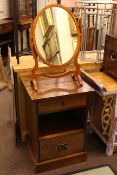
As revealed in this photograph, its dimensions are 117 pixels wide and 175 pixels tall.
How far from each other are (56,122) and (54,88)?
342 millimetres

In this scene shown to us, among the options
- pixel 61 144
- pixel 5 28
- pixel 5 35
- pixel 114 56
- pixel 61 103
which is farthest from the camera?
pixel 5 35

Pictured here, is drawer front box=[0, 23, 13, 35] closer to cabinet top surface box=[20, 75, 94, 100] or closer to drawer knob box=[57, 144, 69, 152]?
cabinet top surface box=[20, 75, 94, 100]

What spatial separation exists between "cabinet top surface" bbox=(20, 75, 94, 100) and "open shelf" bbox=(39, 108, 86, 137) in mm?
185

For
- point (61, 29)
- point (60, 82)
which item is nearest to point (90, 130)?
point (60, 82)

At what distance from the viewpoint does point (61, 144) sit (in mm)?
1546

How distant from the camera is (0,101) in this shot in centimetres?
259

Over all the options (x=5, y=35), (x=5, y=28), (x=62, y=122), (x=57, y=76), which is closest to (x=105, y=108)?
(x=62, y=122)

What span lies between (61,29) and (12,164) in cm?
105

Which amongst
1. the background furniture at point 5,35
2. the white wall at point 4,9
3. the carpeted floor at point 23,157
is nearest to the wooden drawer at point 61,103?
the carpeted floor at point 23,157

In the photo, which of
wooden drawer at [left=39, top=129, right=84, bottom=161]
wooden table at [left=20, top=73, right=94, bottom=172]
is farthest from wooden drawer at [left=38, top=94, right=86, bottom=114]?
wooden drawer at [left=39, top=129, right=84, bottom=161]

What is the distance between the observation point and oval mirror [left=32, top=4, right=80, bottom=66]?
1438mm

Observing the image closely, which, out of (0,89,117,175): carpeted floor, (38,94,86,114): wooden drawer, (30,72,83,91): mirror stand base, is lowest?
(0,89,117,175): carpeted floor

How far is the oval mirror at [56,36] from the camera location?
1.44 meters

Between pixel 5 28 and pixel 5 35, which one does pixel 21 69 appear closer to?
pixel 5 28
